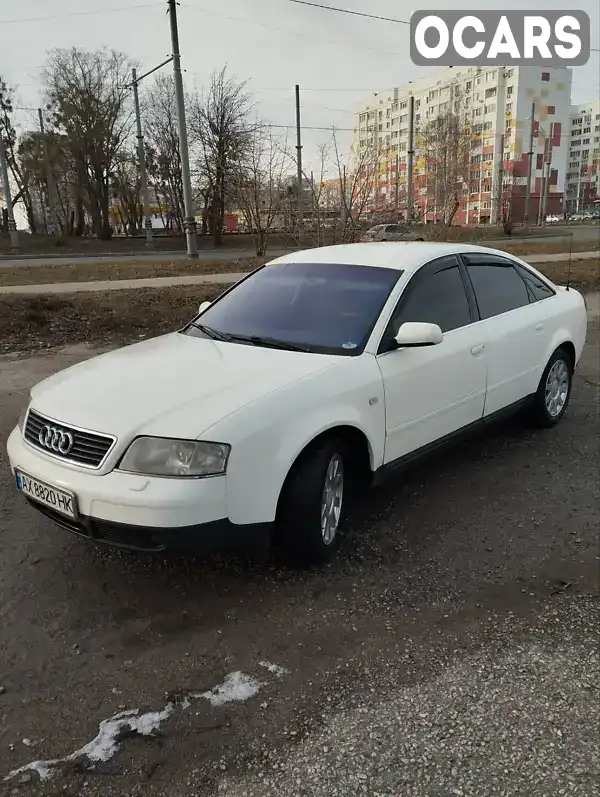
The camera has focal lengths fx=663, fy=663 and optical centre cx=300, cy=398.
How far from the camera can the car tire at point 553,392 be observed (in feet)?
17.2

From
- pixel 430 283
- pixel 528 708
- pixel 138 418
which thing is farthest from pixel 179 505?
pixel 430 283

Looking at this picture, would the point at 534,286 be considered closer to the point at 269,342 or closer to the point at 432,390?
the point at 432,390

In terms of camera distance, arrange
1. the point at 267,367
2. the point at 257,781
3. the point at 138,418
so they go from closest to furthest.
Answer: the point at 257,781
the point at 138,418
the point at 267,367

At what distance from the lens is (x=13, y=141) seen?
132 ft

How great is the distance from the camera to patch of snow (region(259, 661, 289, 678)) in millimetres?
2562

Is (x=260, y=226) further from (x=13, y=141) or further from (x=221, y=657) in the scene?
(x=13, y=141)

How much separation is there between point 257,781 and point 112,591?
130 cm

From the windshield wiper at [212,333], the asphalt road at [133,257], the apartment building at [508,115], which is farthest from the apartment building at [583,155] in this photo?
the windshield wiper at [212,333]

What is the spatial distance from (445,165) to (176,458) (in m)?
28.5

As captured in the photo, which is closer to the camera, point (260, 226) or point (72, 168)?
point (260, 226)

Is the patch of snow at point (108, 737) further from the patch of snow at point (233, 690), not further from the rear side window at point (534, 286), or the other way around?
the rear side window at point (534, 286)

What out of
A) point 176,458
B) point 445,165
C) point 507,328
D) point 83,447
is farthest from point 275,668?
point 445,165

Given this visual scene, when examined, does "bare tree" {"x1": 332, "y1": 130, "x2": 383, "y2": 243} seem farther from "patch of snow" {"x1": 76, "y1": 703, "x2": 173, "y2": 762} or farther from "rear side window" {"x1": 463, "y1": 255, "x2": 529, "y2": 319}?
"patch of snow" {"x1": 76, "y1": 703, "x2": 173, "y2": 762}

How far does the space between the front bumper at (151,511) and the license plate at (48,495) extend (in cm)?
3
